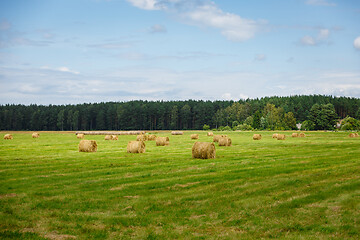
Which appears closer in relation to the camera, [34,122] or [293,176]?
[293,176]

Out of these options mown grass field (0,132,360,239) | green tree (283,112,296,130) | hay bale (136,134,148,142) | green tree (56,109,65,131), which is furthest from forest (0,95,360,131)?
mown grass field (0,132,360,239)

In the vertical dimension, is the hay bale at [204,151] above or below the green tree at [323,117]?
below

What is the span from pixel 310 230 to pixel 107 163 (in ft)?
52.4

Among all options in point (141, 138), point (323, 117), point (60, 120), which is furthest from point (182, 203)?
point (60, 120)

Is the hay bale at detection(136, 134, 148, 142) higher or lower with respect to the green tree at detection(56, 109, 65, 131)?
lower

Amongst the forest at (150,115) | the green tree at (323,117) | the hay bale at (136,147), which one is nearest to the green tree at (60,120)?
the forest at (150,115)

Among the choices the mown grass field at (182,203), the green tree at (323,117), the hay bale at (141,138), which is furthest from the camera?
the green tree at (323,117)

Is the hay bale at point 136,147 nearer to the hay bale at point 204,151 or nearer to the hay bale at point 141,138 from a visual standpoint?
the hay bale at point 204,151

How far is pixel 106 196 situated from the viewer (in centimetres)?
1397

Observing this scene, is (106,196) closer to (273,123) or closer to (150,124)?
(273,123)

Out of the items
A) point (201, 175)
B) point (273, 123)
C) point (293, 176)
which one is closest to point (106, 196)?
point (201, 175)

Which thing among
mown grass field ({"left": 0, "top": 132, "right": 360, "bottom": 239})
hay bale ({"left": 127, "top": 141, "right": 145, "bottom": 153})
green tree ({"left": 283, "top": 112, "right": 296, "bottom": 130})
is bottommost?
mown grass field ({"left": 0, "top": 132, "right": 360, "bottom": 239})

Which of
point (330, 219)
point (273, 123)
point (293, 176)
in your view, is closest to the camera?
point (330, 219)

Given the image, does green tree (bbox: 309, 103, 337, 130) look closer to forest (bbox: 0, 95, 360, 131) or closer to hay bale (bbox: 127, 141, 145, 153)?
forest (bbox: 0, 95, 360, 131)
